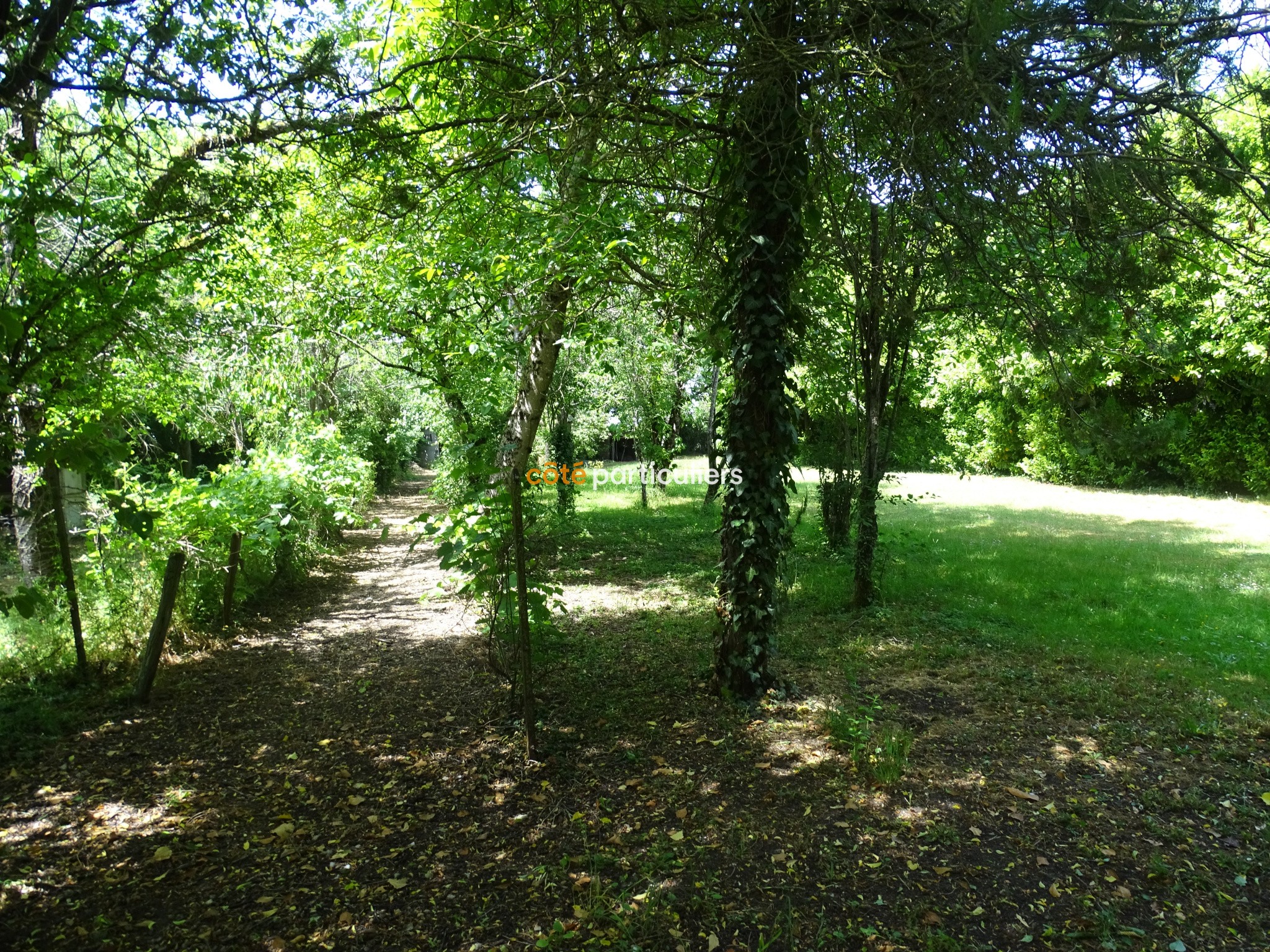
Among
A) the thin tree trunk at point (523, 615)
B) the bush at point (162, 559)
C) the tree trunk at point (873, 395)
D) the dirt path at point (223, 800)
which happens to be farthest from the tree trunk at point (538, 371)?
the tree trunk at point (873, 395)

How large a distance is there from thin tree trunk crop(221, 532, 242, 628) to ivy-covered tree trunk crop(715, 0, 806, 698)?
420 centimetres

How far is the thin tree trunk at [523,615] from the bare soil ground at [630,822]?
0.58 feet

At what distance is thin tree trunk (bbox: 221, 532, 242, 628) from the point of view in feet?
19.8

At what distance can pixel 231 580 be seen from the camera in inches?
245

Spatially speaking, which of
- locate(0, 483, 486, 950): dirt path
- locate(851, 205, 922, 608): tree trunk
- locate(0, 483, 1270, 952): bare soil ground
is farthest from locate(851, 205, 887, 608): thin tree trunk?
locate(0, 483, 486, 950): dirt path

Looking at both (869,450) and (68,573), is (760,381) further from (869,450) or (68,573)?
(68,573)

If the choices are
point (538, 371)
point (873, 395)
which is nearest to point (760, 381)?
point (538, 371)

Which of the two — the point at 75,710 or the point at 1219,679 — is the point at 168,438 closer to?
the point at 75,710

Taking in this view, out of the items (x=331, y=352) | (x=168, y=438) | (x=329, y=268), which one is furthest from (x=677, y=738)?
(x=168, y=438)

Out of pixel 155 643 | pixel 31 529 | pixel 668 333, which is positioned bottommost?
pixel 155 643

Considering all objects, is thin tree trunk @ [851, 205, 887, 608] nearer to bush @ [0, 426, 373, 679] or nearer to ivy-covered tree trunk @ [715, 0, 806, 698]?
ivy-covered tree trunk @ [715, 0, 806, 698]

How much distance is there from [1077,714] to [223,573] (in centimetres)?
671

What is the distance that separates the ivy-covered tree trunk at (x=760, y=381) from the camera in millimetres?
4086

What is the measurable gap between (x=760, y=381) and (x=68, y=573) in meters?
4.54
